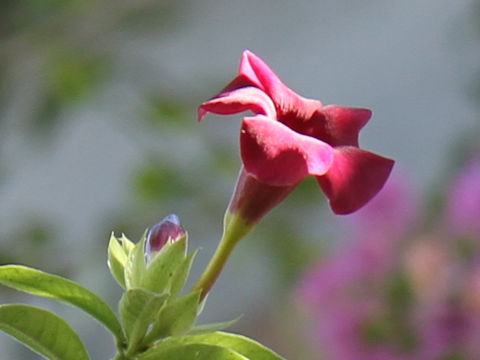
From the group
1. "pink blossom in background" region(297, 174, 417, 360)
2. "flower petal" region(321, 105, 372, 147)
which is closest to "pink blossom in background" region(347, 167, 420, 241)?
"pink blossom in background" region(297, 174, 417, 360)

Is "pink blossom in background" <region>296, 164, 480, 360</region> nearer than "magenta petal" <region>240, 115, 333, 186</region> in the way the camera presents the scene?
No

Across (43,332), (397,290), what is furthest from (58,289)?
(397,290)

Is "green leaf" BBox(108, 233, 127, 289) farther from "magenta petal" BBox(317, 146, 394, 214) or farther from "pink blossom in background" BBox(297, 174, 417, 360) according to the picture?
"pink blossom in background" BBox(297, 174, 417, 360)

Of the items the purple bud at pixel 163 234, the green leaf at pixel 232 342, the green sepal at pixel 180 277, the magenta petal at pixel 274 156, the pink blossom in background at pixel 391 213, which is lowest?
the pink blossom in background at pixel 391 213

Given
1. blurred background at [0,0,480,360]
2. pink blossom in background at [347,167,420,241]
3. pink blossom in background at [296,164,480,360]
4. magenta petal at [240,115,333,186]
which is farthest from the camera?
blurred background at [0,0,480,360]

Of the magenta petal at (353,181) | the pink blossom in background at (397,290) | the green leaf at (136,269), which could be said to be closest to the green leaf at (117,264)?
the green leaf at (136,269)

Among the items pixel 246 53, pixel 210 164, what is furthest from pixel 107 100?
pixel 246 53

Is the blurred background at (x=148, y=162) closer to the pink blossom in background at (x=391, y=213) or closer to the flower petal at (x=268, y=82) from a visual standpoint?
the pink blossom in background at (x=391, y=213)

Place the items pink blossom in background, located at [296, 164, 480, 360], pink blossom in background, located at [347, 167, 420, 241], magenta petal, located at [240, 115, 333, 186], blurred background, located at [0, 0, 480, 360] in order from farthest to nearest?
blurred background, located at [0, 0, 480, 360] < pink blossom in background, located at [347, 167, 420, 241] < pink blossom in background, located at [296, 164, 480, 360] < magenta petal, located at [240, 115, 333, 186]
